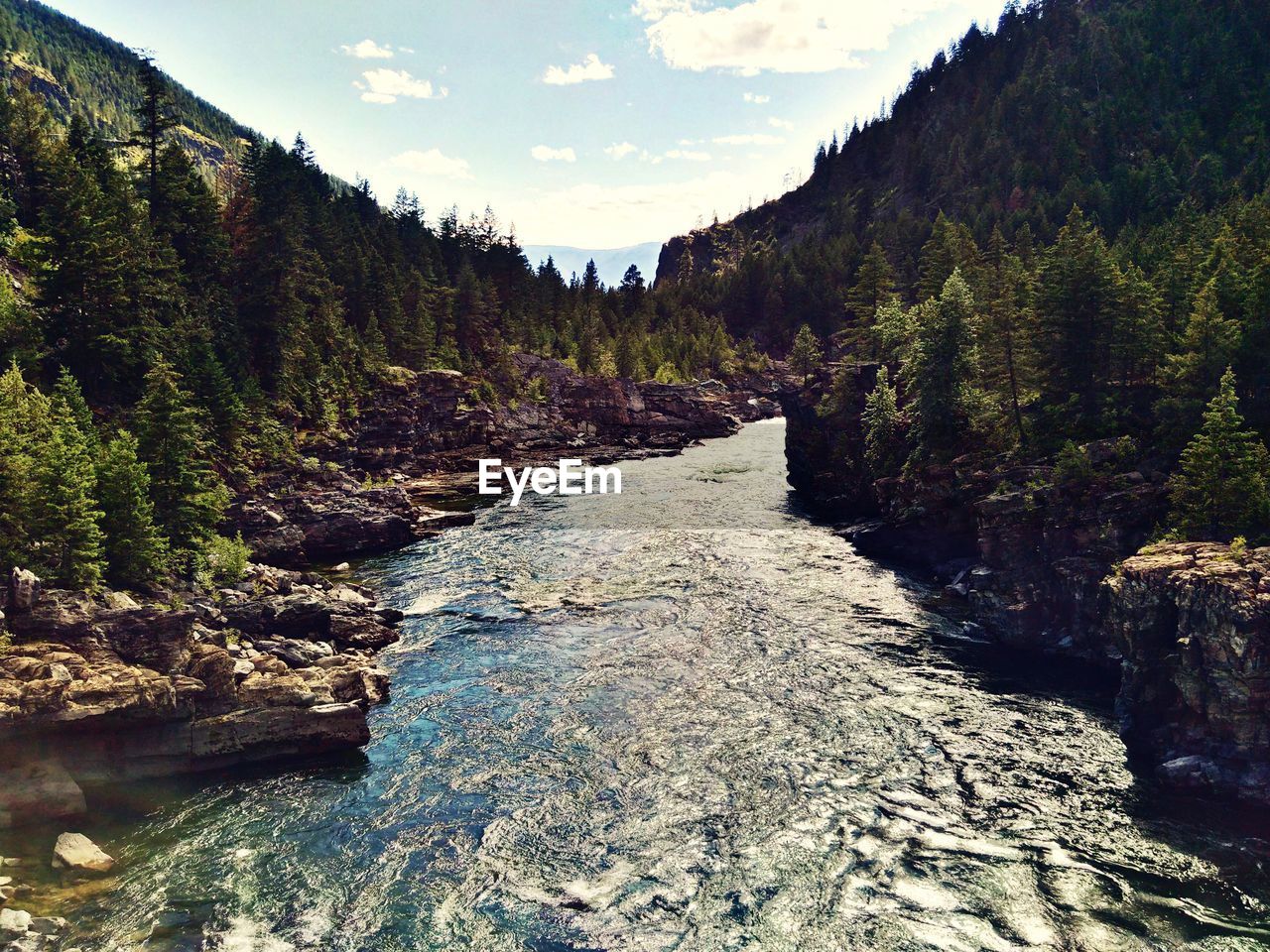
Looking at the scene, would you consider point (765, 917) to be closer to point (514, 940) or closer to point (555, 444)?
point (514, 940)

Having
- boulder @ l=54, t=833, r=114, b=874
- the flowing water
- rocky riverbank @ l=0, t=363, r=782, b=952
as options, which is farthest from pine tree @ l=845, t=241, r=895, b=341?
boulder @ l=54, t=833, r=114, b=874

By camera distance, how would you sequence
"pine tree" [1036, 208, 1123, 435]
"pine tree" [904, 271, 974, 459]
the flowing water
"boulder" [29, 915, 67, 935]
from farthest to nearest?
1. "pine tree" [904, 271, 974, 459]
2. "pine tree" [1036, 208, 1123, 435]
3. the flowing water
4. "boulder" [29, 915, 67, 935]

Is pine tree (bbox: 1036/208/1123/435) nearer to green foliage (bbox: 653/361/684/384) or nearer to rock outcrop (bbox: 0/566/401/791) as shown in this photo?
A: rock outcrop (bbox: 0/566/401/791)

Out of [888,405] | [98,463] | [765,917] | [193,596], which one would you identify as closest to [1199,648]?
[765,917]

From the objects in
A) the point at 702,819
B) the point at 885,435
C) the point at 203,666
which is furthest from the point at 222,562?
the point at 885,435

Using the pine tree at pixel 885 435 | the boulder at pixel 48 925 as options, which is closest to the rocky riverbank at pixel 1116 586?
the pine tree at pixel 885 435

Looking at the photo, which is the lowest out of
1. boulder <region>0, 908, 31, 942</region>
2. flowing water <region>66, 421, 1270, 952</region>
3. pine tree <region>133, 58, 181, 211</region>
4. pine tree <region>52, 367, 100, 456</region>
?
flowing water <region>66, 421, 1270, 952</region>

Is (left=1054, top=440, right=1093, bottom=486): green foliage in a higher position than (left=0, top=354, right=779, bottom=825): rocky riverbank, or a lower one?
higher

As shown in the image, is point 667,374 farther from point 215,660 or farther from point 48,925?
point 48,925
